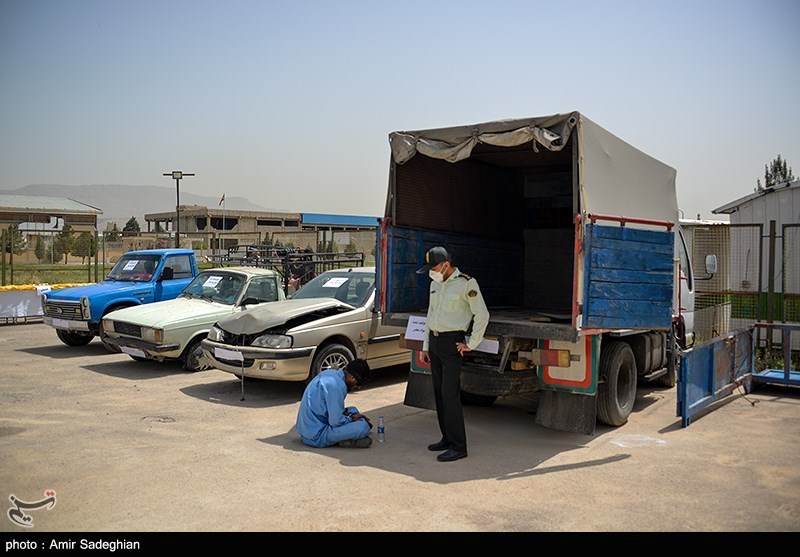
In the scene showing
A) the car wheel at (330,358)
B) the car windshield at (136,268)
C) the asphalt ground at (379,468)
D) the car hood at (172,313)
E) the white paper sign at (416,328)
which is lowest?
the asphalt ground at (379,468)

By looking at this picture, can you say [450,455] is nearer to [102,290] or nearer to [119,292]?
[119,292]

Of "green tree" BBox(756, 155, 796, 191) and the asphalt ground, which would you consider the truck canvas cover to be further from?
"green tree" BBox(756, 155, 796, 191)

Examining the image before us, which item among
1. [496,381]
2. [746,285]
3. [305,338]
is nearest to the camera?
[496,381]

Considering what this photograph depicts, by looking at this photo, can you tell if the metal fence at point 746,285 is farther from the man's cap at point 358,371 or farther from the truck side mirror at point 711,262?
the man's cap at point 358,371

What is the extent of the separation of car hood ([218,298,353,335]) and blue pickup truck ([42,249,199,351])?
3.99m

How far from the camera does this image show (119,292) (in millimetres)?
12211

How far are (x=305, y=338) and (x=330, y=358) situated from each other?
21.1 inches

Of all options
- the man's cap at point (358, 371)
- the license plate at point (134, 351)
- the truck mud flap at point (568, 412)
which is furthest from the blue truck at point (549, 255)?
the license plate at point (134, 351)

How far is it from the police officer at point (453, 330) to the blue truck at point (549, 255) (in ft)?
1.93

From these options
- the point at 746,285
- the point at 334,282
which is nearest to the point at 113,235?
the point at 334,282

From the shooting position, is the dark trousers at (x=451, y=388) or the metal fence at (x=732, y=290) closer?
the dark trousers at (x=451, y=388)

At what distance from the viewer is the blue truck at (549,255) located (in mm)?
6504

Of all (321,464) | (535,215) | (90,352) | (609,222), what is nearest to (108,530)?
(321,464)
